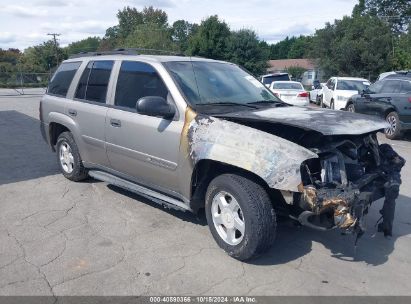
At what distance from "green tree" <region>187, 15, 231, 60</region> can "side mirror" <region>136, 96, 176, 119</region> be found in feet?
153

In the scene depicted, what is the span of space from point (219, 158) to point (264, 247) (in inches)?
35.0

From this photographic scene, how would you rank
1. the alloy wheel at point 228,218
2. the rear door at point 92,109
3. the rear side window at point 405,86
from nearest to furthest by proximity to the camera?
the alloy wheel at point 228,218
the rear door at point 92,109
the rear side window at point 405,86

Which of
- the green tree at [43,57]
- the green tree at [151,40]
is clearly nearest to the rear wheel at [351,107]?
the green tree at [151,40]

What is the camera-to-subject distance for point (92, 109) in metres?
5.52

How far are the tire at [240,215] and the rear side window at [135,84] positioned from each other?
1276 millimetres

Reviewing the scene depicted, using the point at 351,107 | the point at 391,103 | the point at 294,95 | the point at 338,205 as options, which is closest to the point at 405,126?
the point at 391,103

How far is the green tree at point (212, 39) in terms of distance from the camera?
50.3 metres

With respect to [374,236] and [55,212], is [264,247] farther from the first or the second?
[55,212]

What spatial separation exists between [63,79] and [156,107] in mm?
2724

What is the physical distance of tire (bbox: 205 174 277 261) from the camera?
373cm

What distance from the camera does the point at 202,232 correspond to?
4.64 meters

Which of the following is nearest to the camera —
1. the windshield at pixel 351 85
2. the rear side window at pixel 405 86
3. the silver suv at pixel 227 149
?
the silver suv at pixel 227 149

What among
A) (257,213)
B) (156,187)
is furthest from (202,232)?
(257,213)

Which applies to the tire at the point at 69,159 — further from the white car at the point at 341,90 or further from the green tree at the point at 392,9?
the green tree at the point at 392,9
